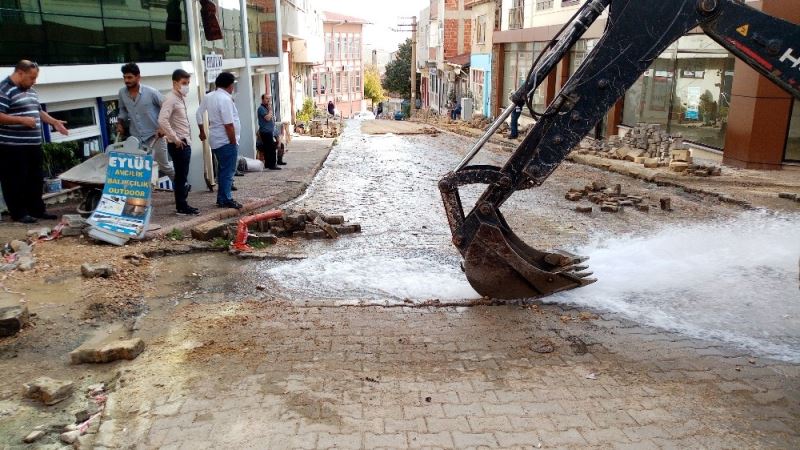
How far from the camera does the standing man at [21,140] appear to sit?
7.12 meters

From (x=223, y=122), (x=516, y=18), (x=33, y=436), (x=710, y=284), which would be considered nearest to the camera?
(x=33, y=436)

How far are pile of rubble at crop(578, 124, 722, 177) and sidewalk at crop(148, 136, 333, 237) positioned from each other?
7577 mm

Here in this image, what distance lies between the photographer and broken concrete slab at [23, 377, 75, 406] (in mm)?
4004

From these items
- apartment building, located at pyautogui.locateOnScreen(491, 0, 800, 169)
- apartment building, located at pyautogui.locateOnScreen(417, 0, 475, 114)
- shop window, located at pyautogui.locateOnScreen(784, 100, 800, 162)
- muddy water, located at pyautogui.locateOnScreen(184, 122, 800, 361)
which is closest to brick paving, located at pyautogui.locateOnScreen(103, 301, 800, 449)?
muddy water, located at pyautogui.locateOnScreen(184, 122, 800, 361)

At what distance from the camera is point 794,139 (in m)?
13.6

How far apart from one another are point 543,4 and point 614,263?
20.1 meters

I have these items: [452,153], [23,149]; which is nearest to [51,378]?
[23,149]

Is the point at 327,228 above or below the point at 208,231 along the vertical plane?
below

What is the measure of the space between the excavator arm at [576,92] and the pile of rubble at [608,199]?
4.52 meters

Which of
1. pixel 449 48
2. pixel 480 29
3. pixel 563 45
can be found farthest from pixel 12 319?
pixel 449 48

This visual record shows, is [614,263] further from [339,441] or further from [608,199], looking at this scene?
[339,441]

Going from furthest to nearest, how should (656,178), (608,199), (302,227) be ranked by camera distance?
(656,178) < (608,199) < (302,227)

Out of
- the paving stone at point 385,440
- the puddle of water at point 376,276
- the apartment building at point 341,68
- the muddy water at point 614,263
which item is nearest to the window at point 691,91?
the muddy water at point 614,263

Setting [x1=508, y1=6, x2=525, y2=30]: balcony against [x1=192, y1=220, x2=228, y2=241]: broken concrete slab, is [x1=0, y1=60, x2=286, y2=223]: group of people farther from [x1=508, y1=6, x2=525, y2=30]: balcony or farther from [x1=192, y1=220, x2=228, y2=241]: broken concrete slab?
[x1=508, y1=6, x2=525, y2=30]: balcony
